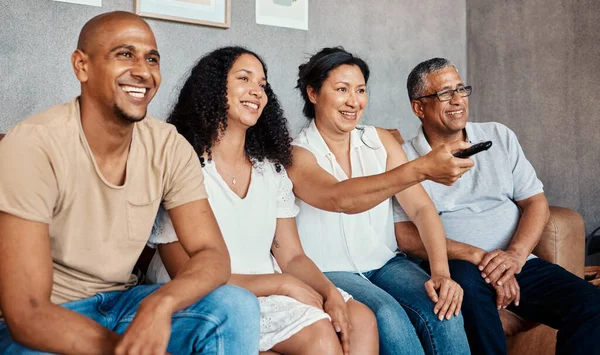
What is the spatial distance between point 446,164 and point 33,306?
107 centimetres

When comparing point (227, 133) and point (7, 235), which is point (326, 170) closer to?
point (227, 133)

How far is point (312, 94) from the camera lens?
234 cm

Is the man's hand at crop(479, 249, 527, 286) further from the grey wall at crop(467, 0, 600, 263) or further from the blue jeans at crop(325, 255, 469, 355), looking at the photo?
the grey wall at crop(467, 0, 600, 263)

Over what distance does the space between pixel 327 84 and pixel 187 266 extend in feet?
3.47

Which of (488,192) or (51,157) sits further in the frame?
(488,192)

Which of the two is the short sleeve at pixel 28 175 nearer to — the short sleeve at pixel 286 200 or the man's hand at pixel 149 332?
the man's hand at pixel 149 332

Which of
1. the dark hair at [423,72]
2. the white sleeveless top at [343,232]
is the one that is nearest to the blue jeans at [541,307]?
the white sleeveless top at [343,232]

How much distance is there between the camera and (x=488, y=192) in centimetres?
245

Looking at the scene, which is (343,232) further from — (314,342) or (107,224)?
(107,224)

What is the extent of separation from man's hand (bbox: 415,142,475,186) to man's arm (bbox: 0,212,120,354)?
939 mm

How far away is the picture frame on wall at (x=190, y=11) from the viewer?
292cm

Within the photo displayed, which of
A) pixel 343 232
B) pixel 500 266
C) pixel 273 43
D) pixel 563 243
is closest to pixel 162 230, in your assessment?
pixel 343 232

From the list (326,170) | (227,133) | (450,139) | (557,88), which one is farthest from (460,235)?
(557,88)

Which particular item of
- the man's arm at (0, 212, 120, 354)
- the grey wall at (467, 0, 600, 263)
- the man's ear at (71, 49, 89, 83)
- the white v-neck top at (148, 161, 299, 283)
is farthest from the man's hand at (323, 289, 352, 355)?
the grey wall at (467, 0, 600, 263)
